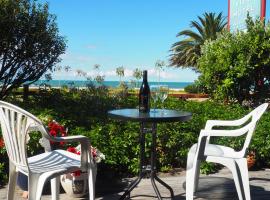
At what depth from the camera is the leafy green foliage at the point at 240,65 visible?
33.1 ft

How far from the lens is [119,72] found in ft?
40.8

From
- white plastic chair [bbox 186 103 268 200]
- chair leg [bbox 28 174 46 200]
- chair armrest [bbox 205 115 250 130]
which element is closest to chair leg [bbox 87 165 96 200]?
chair leg [bbox 28 174 46 200]

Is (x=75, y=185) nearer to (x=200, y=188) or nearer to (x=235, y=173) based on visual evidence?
(x=200, y=188)

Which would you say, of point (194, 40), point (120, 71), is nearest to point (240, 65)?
point (120, 71)

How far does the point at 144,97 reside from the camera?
161 inches

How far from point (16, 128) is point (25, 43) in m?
7.61

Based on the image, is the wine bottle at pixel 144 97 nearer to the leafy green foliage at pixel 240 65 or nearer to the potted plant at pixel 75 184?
the potted plant at pixel 75 184

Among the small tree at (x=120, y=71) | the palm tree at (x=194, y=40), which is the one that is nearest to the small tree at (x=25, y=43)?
the small tree at (x=120, y=71)

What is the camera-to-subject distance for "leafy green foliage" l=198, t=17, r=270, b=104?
33.1 ft

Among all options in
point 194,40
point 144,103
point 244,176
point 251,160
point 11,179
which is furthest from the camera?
point 194,40

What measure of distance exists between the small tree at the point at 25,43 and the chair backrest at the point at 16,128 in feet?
23.0

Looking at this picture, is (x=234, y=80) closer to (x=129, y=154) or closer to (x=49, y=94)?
(x=49, y=94)

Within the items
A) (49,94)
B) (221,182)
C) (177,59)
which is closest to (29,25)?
(49,94)

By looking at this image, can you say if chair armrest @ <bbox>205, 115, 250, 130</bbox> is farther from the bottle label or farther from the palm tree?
the palm tree
